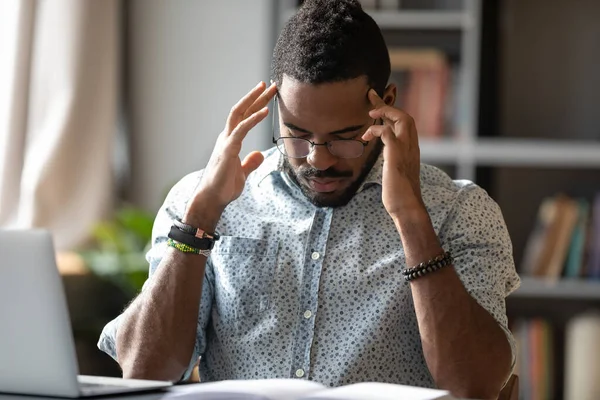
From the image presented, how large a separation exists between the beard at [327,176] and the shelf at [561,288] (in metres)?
1.58

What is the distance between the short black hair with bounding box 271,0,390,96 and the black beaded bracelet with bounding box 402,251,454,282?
0.33m

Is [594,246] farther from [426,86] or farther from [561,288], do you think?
[426,86]

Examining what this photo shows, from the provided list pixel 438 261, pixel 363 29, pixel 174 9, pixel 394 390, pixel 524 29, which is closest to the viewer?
pixel 394 390

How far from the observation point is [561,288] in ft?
10.8

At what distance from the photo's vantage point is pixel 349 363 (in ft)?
5.65

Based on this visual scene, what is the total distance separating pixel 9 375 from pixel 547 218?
2.37 m

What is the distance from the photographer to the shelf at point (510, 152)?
3299 mm

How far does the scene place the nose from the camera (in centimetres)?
173

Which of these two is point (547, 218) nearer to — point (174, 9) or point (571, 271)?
point (571, 271)

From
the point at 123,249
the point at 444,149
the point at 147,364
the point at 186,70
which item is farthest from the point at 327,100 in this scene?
the point at 186,70

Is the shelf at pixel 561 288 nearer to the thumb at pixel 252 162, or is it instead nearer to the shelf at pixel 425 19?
the shelf at pixel 425 19

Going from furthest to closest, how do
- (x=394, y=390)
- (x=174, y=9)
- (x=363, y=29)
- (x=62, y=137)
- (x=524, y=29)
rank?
(x=174, y=9) < (x=524, y=29) < (x=62, y=137) < (x=363, y=29) < (x=394, y=390)

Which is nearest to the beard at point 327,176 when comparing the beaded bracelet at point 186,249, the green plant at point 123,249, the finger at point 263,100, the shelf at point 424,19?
the finger at point 263,100

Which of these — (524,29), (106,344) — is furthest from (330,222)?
(524,29)
